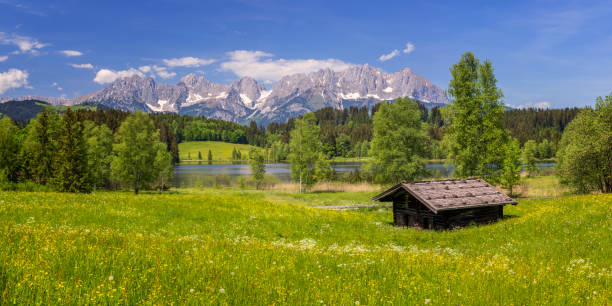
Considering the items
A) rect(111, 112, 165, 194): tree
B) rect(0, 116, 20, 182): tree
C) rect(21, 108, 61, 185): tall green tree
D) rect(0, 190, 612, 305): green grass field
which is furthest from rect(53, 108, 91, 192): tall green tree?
rect(0, 190, 612, 305): green grass field

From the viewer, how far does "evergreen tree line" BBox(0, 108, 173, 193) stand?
50.8 meters

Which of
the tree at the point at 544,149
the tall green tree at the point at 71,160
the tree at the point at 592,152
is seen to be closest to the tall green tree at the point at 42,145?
the tall green tree at the point at 71,160

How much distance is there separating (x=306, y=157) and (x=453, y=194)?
41177 millimetres

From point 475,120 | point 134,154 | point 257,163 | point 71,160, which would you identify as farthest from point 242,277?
point 257,163

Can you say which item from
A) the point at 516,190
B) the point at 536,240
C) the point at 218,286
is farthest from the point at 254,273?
the point at 516,190

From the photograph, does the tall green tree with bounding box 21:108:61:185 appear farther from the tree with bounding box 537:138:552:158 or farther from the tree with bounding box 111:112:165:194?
the tree with bounding box 537:138:552:158

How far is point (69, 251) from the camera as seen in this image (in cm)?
627

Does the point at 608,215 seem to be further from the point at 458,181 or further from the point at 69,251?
the point at 69,251

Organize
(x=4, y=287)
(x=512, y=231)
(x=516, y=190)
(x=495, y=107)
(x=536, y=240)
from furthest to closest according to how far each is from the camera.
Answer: (x=516, y=190)
(x=495, y=107)
(x=512, y=231)
(x=536, y=240)
(x=4, y=287)

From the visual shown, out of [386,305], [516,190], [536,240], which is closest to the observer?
[386,305]

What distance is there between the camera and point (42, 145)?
57562 mm

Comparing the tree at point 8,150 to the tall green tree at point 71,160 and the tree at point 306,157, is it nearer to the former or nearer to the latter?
the tall green tree at point 71,160

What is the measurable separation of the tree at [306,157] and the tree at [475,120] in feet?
92.3

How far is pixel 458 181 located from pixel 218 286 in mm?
25647
